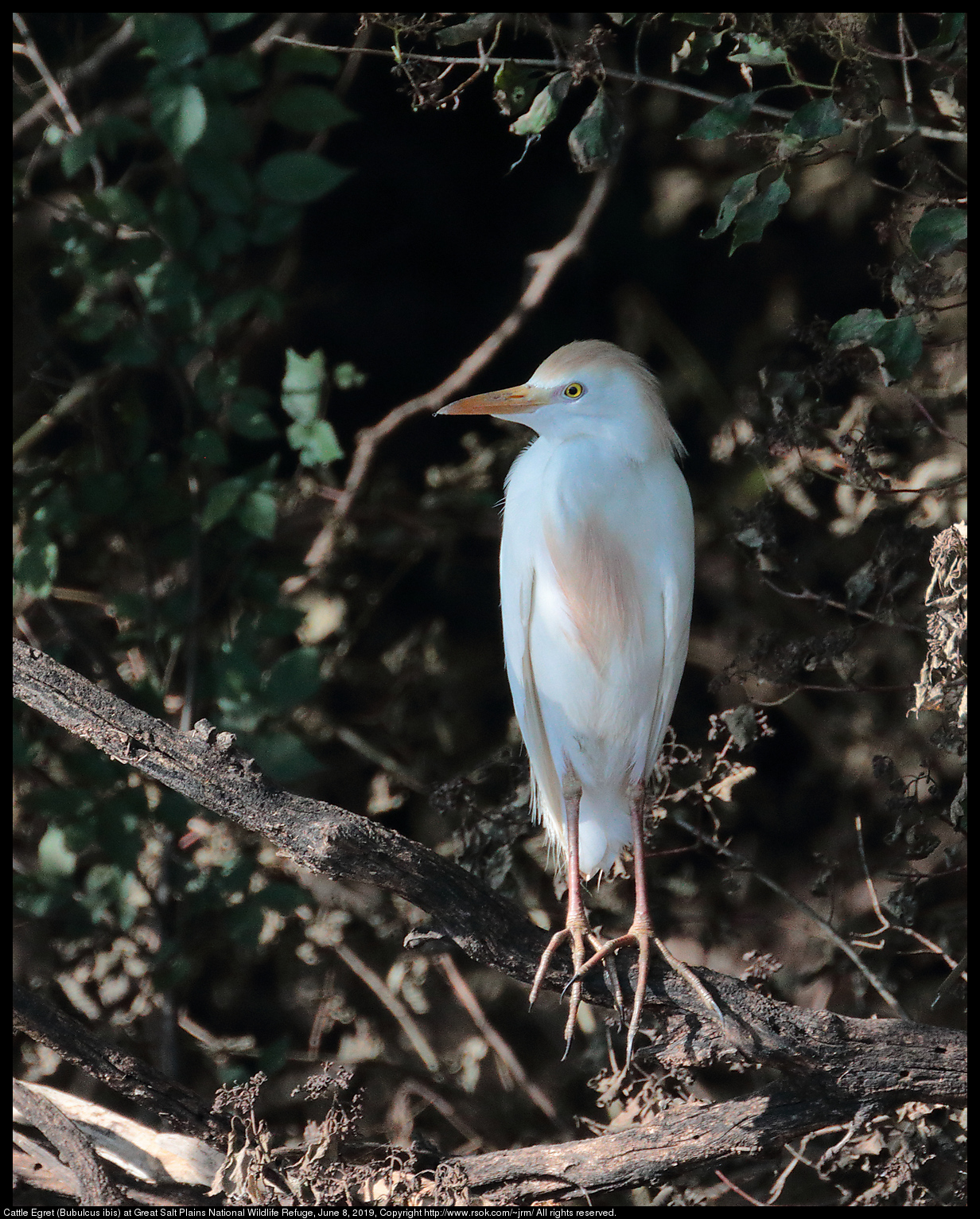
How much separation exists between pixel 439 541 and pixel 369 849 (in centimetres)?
102

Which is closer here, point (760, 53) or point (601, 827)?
point (760, 53)

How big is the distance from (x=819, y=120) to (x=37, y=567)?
116 cm

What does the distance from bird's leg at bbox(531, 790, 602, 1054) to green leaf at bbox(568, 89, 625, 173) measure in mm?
740

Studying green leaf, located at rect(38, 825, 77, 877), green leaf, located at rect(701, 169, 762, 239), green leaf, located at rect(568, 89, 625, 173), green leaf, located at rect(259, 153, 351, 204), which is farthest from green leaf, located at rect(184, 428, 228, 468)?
green leaf, located at rect(701, 169, 762, 239)

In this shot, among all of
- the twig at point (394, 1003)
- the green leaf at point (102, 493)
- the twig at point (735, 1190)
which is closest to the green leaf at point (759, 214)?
the green leaf at point (102, 493)

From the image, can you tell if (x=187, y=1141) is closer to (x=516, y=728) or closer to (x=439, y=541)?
(x=516, y=728)

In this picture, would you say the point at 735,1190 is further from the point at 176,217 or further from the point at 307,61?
the point at 307,61

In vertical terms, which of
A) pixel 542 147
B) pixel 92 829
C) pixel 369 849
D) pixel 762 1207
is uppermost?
pixel 542 147

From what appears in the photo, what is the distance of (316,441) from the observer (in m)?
1.54

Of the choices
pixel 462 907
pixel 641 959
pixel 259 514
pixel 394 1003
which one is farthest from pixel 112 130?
pixel 394 1003

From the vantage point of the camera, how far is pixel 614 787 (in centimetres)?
143

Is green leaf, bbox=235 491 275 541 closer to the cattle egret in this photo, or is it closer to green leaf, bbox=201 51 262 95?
the cattle egret

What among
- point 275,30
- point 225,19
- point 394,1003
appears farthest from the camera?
point 394,1003

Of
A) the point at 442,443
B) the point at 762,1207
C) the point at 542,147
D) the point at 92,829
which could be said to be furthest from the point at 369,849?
the point at 542,147
